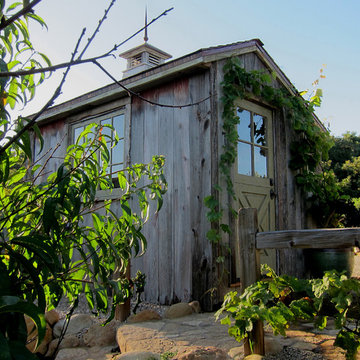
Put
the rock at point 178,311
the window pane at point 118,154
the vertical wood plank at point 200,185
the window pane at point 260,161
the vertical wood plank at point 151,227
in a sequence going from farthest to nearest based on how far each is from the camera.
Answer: the window pane at point 118,154, the window pane at point 260,161, the vertical wood plank at point 151,227, the vertical wood plank at point 200,185, the rock at point 178,311

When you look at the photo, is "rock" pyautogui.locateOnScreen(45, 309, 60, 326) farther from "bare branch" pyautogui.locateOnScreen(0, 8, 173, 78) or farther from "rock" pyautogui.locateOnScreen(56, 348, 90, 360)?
"bare branch" pyautogui.locateOnScreen(0, 8, 173, 78)

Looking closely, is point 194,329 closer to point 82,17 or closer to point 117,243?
point 117,243

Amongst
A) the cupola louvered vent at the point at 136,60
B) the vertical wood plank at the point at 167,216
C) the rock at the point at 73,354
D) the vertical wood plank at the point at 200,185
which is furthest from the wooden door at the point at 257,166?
the cupola louvered vent at the point at 136,60

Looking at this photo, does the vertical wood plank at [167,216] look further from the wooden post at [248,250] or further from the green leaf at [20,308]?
the green leaf at [20,308]

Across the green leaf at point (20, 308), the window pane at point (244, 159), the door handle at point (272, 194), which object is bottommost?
the green leaf at point (20, 308)

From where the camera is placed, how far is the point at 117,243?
179cm

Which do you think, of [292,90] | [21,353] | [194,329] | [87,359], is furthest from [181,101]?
[21,353]

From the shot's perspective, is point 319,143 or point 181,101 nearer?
point 181,101

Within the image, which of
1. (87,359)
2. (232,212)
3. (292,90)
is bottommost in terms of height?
(87,359)

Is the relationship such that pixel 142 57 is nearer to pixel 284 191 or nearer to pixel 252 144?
pixel 252 144

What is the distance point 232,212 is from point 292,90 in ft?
8.96

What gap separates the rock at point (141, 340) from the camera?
2.83 metres

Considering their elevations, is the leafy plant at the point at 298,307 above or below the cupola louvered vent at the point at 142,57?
below

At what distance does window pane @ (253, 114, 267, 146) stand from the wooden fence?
2.95 meters
